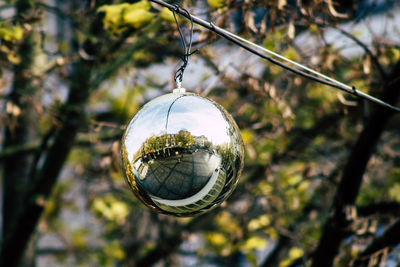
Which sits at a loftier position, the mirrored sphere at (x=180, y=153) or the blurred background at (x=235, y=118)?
the blurred background at (x=235, y=118)

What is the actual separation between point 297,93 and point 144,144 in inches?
140

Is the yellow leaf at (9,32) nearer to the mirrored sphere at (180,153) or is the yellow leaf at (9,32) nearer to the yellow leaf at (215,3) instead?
the yellow leaf at (215,3)

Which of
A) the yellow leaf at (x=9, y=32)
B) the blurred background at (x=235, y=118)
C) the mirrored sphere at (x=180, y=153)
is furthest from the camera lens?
the blurred background at (x=235, y=118)

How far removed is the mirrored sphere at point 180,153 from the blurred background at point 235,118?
908mm

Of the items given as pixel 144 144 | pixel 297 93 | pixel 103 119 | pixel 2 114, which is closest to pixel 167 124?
pixel 144 144

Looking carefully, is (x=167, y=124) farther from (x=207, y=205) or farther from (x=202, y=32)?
(x=202, y=32)

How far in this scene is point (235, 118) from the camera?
4195mm

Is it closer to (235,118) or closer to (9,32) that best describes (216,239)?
(235,118)

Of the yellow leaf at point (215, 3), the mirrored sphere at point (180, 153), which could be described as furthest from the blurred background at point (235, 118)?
the mirrored sphere at point (180, 153)

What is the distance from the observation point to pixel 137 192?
66.1 inches

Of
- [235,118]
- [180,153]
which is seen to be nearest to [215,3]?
[180,153]

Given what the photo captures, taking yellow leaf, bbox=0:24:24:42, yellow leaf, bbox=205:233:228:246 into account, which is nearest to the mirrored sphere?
yellow leaf, bbox=0:24:24:42

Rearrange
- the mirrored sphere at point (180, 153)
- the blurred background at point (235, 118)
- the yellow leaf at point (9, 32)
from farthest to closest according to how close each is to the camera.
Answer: the blurred background at point (235, 118) → the yellow leaf at point (9, 32) → the mirrored sphere at point (180, 153)

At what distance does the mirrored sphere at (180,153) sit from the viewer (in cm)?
156
